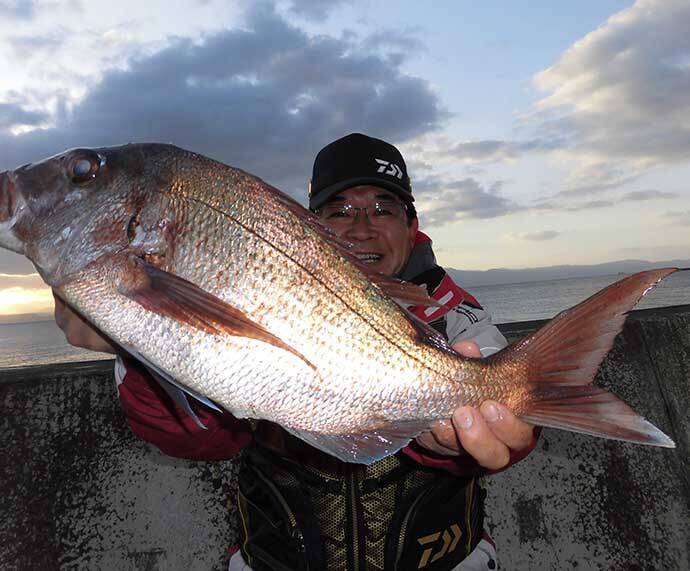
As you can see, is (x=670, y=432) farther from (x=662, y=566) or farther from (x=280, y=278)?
(x=280, y=278)

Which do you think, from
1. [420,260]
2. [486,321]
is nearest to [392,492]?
[486,321]

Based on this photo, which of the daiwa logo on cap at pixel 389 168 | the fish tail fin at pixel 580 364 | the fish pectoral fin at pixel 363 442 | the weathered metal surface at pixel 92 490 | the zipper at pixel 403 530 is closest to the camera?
the fish tail fin at pixel 580 364

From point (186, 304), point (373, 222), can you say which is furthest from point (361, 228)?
point (186, 304)

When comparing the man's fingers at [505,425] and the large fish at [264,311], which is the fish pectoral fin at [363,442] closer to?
the large fish at [264,311]

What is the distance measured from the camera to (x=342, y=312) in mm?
1688

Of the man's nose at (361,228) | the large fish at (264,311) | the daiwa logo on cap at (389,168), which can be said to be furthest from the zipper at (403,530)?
the daiwa logo on cap at (389,168)

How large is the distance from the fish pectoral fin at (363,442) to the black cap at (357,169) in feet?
6.16

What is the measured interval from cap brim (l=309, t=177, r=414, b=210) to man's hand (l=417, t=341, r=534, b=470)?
5.80 feet

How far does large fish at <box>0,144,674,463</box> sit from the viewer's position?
1.57 m

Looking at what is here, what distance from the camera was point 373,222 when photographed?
3334 mm

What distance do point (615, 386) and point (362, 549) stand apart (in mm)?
2247

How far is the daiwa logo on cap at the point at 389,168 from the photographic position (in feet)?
10.8

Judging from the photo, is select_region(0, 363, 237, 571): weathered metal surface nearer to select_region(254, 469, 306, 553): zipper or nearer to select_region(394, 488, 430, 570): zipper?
select_region(254, 469, 306, 553): zipper

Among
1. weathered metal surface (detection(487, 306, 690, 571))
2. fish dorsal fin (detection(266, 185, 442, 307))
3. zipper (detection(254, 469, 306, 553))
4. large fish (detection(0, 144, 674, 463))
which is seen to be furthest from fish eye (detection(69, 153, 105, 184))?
weathered metal surface (detection(487, 306, 690, 571))
